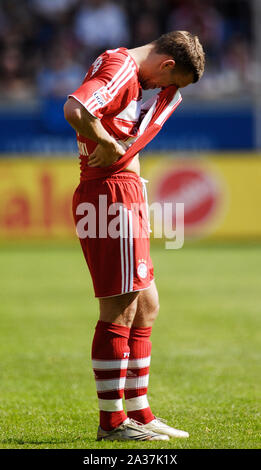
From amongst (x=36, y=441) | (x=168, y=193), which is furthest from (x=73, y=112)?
(x=168, y=193)

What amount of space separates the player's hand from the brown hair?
520 mm

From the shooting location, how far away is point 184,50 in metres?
3.98

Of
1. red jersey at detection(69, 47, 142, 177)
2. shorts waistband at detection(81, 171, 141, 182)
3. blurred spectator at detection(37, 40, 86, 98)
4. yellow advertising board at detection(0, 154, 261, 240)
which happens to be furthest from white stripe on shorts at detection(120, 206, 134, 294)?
blurred spectator at detection(37, 40, 86, 98)

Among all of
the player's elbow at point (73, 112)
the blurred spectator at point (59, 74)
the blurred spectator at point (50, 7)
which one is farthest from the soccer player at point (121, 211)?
the blurred spectator at point (50, 7)

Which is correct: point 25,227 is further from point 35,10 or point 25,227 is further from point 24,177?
point 35,10

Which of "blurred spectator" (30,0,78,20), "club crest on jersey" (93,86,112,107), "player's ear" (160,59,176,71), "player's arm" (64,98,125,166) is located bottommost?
"player's arm" (64,98,125,166)

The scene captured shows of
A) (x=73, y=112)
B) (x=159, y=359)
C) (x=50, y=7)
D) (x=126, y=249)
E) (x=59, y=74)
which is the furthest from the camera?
(x=50, y=7)

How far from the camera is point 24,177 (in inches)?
655

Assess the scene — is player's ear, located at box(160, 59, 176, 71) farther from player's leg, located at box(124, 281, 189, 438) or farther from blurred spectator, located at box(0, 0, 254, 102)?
blurred spectator, located at box(0, 0, 254, 102)

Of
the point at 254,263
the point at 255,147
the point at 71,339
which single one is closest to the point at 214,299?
the point at 71,339

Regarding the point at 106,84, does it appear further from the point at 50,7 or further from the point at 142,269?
the point at 50,7

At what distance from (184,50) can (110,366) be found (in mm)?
1595

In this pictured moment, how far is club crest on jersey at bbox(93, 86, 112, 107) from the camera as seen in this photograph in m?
3.72

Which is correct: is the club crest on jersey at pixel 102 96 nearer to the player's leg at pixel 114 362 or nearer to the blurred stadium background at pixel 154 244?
the player's leg at pixel 114 362
